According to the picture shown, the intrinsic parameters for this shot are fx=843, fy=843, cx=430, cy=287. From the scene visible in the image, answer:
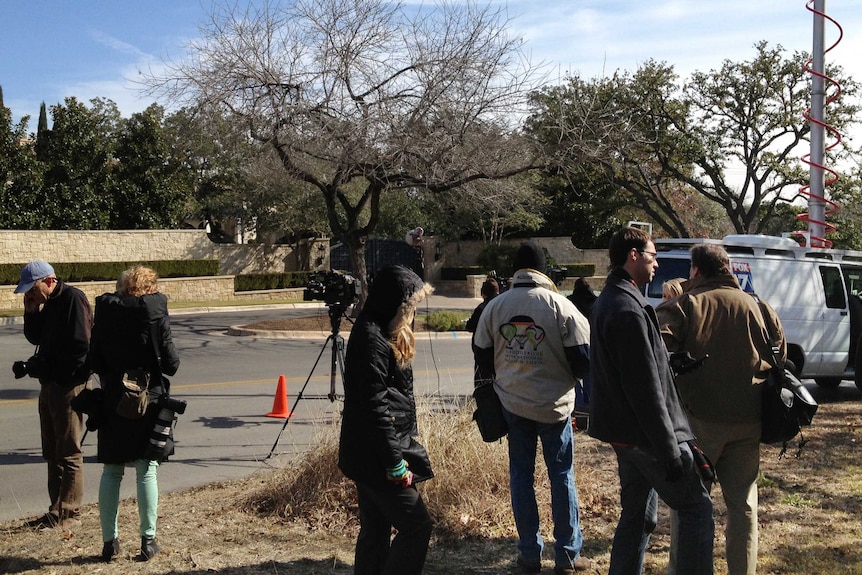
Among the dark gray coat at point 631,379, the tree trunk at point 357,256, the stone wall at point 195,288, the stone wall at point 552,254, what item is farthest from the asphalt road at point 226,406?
the stone wall at point 552,254

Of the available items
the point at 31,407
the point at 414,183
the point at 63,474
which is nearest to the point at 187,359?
the point at 31,407

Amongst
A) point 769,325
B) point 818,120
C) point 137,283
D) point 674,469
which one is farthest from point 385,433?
point 818,120

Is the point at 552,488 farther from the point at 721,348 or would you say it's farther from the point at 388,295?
the point at 388,295

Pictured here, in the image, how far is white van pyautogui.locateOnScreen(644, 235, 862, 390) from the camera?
413 inches

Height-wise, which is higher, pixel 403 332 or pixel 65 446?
pixel 403 332

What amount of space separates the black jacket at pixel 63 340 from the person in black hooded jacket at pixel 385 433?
8.67ft

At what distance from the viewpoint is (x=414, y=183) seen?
18.5m

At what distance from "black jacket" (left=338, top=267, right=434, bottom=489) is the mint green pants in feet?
5.47

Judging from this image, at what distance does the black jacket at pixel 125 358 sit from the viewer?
16.6 feet

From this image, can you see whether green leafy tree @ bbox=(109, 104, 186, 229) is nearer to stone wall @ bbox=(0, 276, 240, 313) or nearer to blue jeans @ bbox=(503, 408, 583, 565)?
stone wall @ bbox=(0, 276, 240, 313)

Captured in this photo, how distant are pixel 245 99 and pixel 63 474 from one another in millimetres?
12981

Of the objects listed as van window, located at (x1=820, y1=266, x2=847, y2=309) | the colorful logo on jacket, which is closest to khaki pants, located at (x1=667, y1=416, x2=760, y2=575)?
the colorful logo on jacket

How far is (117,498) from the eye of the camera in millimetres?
5043

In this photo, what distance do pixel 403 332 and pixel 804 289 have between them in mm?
8652
